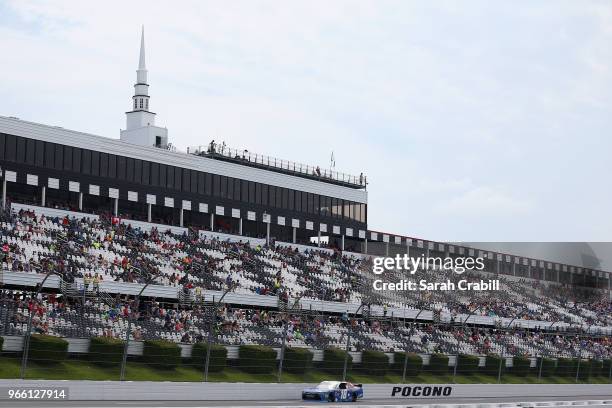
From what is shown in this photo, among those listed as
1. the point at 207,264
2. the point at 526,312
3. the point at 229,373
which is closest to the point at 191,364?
the point at 229,373

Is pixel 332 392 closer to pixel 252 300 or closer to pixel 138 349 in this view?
pixel 138 349

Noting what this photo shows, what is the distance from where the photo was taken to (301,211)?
300 feet

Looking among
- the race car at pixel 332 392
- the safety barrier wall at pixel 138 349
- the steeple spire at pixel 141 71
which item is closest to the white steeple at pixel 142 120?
the steeple spire at pixel 141 71

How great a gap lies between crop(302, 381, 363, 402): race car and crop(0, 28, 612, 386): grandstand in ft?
9.36

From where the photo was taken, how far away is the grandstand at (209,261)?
5538cm

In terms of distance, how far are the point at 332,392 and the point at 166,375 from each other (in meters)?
8.59

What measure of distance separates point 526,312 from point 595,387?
2075cm

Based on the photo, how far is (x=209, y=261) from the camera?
7325 cm

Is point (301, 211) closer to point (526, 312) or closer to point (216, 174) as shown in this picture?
point (216, 174)

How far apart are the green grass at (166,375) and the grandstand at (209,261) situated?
2.88ft

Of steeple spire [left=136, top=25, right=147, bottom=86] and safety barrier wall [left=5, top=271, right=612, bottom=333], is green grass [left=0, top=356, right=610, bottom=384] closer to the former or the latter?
safety barrier wall [left=5, top=271, right=612, bottom=333]

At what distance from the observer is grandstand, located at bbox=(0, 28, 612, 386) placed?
5538 cm

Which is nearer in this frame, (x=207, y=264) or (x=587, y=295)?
(x=207, y=264)

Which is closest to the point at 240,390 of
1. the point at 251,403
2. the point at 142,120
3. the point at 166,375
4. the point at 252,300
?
the point at 251,403
